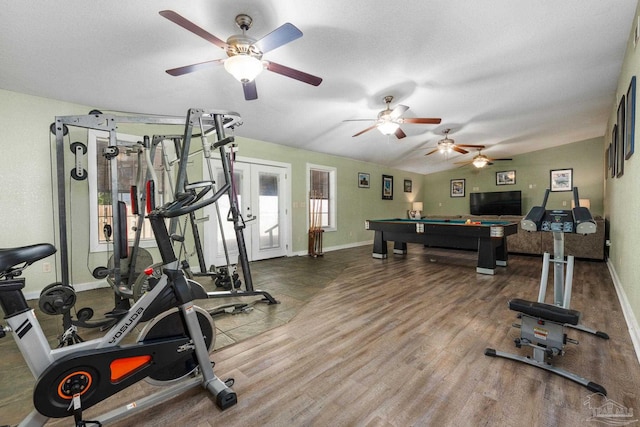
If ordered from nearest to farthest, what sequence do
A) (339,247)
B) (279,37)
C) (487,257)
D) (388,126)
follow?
1. (279,37)
2. (388,126)
3. (487,257)
4. (339,247)

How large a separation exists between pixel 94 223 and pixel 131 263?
1.43m

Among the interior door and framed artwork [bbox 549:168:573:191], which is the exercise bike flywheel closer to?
the interior door

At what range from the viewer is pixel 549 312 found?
5.93 ft

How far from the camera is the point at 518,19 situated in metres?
2.53

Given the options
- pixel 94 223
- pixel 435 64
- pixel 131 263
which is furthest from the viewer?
pixel 94 223

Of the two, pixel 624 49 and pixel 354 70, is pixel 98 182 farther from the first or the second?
pixel 624 49

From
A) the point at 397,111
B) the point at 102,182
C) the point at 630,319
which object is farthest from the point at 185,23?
the point at 630,319

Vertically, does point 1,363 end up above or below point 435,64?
below

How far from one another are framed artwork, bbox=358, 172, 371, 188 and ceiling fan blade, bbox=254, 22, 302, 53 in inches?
222

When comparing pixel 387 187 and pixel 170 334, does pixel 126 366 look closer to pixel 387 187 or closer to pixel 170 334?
pixel 170 334

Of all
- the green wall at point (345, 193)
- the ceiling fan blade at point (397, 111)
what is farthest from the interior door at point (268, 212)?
the ceiling fan blade at point (397, 111)

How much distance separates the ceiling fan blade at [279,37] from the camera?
76.2 inches

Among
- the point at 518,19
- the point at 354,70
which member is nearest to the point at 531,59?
the point at 518,19

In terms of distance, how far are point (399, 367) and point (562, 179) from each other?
29.1 feet
